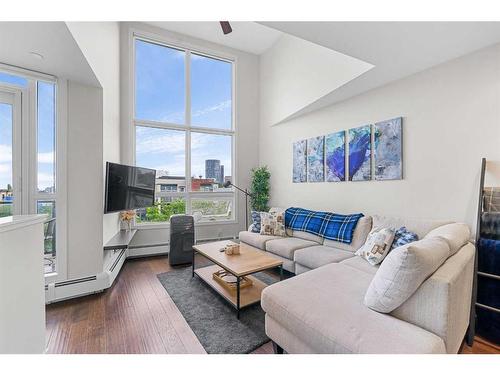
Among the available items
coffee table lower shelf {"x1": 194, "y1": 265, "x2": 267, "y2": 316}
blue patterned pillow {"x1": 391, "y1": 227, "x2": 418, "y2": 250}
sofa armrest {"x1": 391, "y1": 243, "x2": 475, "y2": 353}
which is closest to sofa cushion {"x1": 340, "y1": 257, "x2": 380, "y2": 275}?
blue patterned pillow {"x1": 391, "y1": 227, "x2": 418, "y2": 250}

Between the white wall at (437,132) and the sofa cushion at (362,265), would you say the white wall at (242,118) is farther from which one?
the sofa cushion at (362,265)

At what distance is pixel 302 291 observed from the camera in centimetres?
158

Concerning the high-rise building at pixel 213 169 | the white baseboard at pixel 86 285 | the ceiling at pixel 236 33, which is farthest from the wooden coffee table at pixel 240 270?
the ceiling at pixel 236 33

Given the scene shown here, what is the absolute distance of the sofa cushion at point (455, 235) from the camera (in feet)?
5.23

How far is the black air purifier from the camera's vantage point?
348 centimetres

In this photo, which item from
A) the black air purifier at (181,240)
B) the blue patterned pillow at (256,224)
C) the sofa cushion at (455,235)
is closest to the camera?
the sofa cushion at (455,235)

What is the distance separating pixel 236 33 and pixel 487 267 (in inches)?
189

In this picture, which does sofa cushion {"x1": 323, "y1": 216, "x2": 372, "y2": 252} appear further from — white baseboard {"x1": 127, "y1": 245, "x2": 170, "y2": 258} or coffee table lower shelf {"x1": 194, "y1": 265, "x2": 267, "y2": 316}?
white baseboard {"x1": 127, "y1": 245, "x2": 170, "y2": 258}

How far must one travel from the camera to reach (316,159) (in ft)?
12.0

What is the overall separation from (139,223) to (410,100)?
14.2 ft

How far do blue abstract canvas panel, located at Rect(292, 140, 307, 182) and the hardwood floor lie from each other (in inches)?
106

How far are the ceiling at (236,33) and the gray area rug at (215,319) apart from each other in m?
4.20
